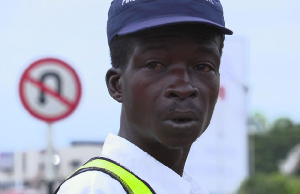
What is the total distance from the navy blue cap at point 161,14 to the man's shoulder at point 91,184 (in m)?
0.44

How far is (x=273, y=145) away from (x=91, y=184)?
100397 mm

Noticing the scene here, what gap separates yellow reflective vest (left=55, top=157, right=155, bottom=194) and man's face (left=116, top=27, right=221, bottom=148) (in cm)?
14

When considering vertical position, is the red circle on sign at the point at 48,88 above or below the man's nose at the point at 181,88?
below

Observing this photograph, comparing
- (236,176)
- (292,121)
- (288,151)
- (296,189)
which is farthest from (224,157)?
(292,121)

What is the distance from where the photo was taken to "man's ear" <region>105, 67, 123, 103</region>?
281 centimetres

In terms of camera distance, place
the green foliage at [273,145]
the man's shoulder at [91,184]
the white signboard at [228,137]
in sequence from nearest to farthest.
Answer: the man's shoulder at [91,184]
the white signboard at [228,137]
the green foliage at [273,145]

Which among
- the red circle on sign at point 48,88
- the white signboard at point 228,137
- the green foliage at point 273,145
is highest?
the red circle on sign at point 48,88

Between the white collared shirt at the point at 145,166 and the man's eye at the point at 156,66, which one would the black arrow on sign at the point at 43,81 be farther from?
the man's eye at the point at 156,66

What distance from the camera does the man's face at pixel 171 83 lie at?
2635mm

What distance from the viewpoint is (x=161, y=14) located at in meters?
2.68

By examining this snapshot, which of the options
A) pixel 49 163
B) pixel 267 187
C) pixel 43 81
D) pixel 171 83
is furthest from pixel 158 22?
pixel 267 187

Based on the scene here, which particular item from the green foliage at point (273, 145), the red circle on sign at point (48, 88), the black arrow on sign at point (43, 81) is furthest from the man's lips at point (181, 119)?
the green foliage at point (273, 145)

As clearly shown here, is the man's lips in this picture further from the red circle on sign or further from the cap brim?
the red circle on sign

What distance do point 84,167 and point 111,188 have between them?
144 mm
